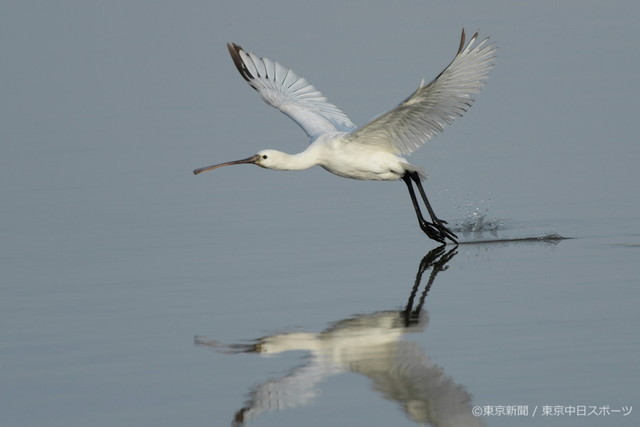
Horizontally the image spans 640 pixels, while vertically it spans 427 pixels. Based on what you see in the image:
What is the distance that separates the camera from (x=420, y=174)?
11836mm

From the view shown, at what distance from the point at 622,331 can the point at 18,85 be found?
14.4m

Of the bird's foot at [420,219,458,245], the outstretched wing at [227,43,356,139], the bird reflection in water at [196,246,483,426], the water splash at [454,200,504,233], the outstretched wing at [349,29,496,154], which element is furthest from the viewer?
the outstretched wing at [227,43,356,139]

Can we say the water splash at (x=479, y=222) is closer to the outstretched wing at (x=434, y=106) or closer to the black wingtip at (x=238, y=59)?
the outstretched wing at (x=434, y=106)

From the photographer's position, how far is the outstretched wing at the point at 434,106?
10.2 m

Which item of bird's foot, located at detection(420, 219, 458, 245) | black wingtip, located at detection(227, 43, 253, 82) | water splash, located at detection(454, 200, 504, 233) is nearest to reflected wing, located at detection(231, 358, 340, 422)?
bird's foot, located at detection(420, 219, 458, 245)

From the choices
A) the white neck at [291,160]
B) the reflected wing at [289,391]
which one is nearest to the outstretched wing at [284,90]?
the white neck at [291,160]

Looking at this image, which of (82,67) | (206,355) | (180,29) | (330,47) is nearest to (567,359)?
(206,355)

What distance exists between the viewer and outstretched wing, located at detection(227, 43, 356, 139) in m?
13.4

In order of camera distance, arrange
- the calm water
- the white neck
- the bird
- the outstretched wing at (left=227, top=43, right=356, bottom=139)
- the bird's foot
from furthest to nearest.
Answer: the outstretched wing at (left=227, top=43, right=356, bottom=139) → the white neck → the bird's foot → the bird → the calm water

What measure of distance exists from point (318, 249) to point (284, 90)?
136 inches

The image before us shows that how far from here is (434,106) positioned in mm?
10781

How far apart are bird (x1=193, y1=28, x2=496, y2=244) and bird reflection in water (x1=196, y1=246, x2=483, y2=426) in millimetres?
2100

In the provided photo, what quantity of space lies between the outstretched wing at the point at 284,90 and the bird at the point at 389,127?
1cm

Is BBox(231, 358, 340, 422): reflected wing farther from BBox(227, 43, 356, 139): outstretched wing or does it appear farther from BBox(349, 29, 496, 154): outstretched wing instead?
BBox(227, 43, 356, 139): outstretched wing
